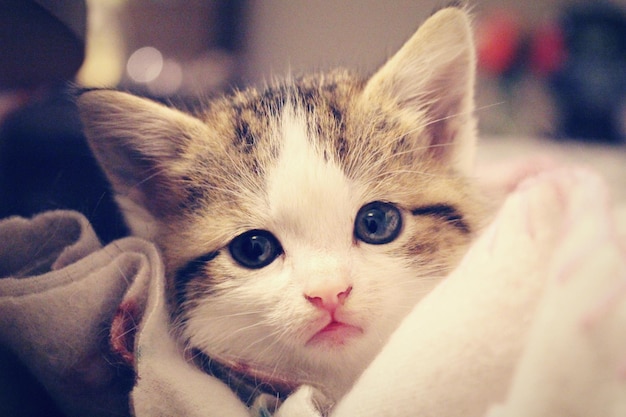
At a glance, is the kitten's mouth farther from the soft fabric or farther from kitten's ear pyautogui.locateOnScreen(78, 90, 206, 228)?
kitten's ear pyautogui.locateOnScreen(78, 90, 206, 228)

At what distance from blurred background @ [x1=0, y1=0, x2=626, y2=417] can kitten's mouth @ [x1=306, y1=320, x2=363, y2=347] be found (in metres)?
0.28

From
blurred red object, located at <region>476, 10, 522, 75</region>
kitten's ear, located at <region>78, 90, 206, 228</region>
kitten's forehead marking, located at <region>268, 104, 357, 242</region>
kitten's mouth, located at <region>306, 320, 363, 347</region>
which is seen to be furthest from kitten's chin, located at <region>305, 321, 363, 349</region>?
blurred red object, located at <region>476, 10, 522, 75</region>

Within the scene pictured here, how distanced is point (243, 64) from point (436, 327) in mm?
1479

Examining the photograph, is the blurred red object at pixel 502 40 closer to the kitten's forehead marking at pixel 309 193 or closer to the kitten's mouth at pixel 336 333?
the kitten's forehead marking at pixel 309 193

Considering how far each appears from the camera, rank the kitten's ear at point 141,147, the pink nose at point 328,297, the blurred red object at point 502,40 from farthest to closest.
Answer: the blurred red object at point 502,40 → the kitten's ear at point 141,147 → the pink nose at point 328,297

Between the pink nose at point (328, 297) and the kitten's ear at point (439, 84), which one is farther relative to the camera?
the kitten's ear at point (439, 84)

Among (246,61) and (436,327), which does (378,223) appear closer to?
(436,327)

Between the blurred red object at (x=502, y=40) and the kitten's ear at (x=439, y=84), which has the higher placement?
the blurred red object at (x=502, y=40)

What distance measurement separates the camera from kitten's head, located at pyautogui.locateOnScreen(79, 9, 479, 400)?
1.74 feet

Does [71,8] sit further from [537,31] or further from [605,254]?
[537,31]

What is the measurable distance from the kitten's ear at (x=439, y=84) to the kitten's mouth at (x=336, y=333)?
29 centimetres

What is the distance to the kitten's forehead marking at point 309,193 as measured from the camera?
550mm

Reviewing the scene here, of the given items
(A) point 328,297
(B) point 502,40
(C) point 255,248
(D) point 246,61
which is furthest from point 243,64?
(A) point 328,297

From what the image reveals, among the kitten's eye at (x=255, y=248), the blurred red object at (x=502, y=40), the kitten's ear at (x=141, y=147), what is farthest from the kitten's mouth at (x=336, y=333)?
the blurred red object at (x=502, y=40)
